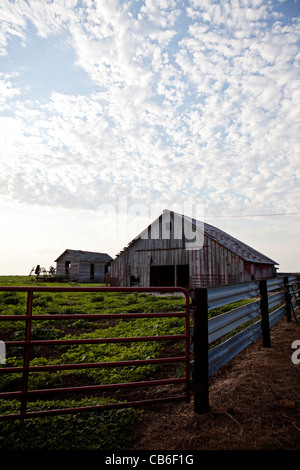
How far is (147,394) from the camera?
3785 millimetres

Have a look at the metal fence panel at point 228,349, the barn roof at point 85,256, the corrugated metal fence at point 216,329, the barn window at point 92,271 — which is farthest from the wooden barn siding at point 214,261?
the barn window at point 92,271

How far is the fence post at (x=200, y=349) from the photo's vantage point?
129 inches

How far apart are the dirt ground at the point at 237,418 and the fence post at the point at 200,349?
8.1 inches

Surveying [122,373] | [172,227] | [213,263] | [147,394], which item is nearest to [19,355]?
[122,373]

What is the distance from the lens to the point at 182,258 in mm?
23250

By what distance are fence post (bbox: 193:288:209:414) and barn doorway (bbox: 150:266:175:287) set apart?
72.8 ft

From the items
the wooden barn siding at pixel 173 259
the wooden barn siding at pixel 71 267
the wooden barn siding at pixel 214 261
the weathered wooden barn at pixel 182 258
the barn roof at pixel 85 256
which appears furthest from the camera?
the barn roof at pixel 85 256

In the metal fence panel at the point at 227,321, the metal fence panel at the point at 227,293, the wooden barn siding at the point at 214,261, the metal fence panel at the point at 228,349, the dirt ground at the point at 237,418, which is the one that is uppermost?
the wooden barn siding at the point at 214,261

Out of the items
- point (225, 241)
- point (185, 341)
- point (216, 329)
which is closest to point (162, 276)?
point (225, 241)

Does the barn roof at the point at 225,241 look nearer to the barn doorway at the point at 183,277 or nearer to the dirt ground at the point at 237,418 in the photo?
the barn doorway at the point at 183,277

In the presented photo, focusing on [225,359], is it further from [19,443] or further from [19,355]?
[19,355]

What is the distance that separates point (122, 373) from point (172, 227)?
19.9 m

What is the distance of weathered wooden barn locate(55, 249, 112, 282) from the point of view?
4353cm

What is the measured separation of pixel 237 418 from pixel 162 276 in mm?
25919
